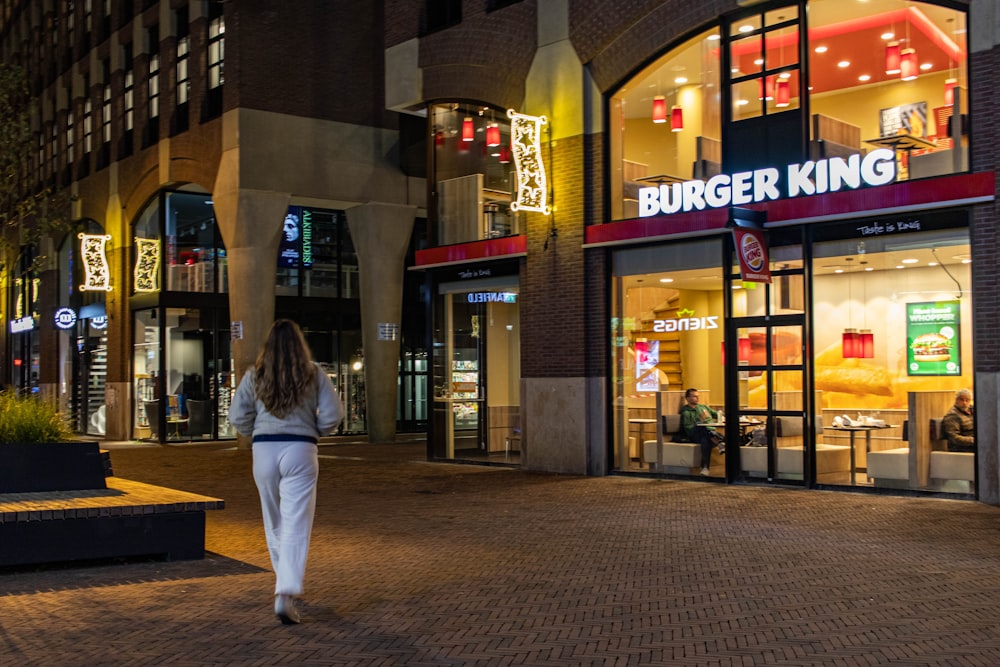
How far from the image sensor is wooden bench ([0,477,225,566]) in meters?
8.73

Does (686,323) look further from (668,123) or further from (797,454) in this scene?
(668,123)

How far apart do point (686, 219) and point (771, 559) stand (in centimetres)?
709

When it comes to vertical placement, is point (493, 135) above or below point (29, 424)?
above

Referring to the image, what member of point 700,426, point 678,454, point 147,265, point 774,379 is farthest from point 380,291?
point 774,379

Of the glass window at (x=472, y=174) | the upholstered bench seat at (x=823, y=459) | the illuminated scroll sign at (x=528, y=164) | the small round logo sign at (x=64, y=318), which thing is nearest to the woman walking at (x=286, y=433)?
the upholstered bench seat at (x=823, y=459)

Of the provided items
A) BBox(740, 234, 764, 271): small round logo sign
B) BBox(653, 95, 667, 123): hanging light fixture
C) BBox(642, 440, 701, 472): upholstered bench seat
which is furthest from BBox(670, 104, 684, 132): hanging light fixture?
BBox(642, 440, 701, 472): upholstered bench seat

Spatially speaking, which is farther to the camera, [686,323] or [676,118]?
[676,118]

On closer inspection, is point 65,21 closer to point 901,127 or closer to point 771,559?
point 901,127

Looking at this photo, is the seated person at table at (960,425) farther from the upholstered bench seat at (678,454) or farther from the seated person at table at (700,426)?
the upholstered bench seat at (678,454)

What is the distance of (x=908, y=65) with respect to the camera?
13578 mm

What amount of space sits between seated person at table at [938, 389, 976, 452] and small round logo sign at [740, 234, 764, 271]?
296 cm

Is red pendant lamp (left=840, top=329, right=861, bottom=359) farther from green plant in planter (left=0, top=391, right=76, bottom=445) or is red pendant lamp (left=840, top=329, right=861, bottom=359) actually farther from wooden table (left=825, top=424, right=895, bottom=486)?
green plant in planter (left=0, top=391, right=76, bottom=445)

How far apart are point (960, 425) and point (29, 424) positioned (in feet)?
34.7

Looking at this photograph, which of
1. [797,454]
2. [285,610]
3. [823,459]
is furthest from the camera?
[797,454]
